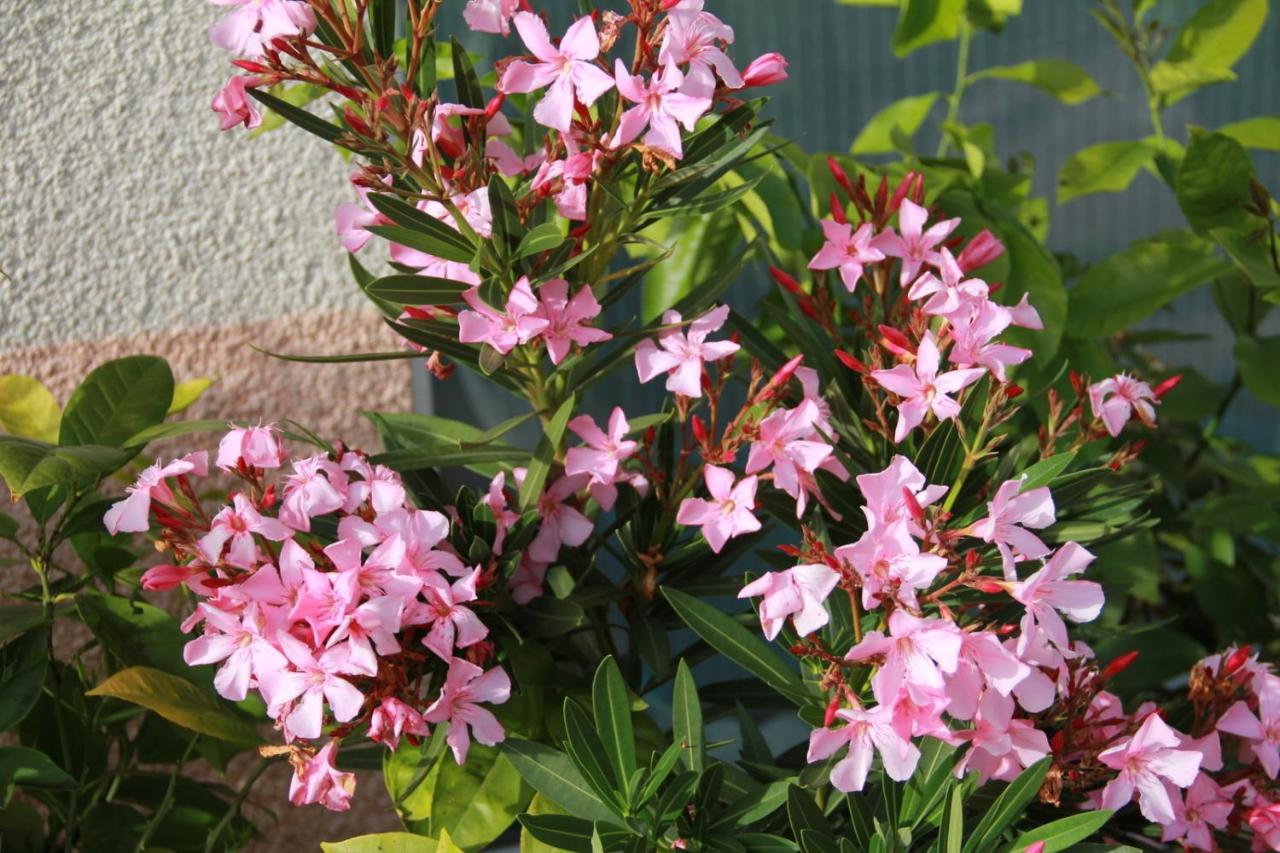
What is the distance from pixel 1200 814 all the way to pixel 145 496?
698mm

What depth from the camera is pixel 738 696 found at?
978 millimetres

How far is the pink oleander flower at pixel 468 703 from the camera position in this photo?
0.77m

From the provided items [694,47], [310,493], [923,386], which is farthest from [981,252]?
[310,493]

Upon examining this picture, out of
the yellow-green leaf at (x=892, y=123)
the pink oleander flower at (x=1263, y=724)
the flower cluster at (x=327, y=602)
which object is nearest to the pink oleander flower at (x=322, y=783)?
the flower cluster at (x=327, y=602)

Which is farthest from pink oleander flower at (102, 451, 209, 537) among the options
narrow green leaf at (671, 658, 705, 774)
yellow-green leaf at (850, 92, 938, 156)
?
Result: yellow-green leaf at (850, 92, 938, 156)

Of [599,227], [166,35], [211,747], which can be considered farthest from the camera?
[166,35]

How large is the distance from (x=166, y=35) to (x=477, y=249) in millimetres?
485

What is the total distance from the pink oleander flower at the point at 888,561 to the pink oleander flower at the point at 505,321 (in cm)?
23

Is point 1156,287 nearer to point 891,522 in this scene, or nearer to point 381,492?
point 891,522

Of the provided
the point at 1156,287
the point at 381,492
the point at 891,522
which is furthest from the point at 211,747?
the point at 1156,287

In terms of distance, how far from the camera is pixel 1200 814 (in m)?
0.82

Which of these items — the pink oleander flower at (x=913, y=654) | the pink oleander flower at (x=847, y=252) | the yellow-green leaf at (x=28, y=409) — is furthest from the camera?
the yellow-green leaf at (x=28, y=409)

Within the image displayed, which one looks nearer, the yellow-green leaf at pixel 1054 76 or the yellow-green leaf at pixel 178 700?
the yellow-green leaf at pixel 178 700

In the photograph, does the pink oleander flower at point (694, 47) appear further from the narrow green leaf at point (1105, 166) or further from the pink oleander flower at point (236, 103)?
the narrow green leaf at point (1105, 166)
